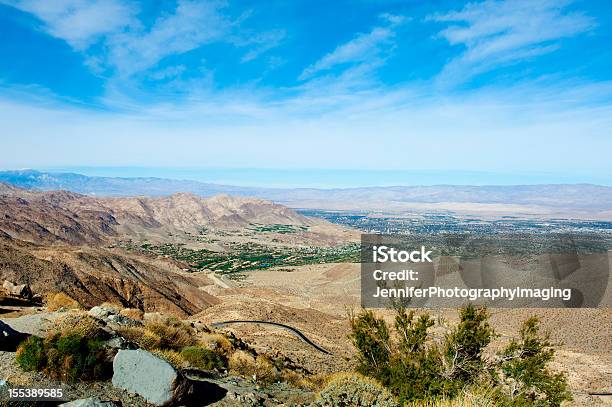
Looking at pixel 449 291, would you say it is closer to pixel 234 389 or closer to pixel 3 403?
pixel 234 389

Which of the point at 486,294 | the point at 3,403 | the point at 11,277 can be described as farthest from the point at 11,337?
the point at 486,294

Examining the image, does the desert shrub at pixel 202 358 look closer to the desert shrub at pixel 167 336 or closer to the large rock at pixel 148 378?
the desert shrub at pixel 167 336

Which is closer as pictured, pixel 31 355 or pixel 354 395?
pixel 31 355

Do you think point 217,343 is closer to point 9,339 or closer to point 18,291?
point 9,339

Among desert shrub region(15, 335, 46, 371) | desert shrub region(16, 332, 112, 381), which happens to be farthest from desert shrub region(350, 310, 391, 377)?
desert shrub region(15, 335, 46, 371)

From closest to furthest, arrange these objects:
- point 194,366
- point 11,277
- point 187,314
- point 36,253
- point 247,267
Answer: point 194,366 → point 11,277 → point 187,314 → point 36,253 → point 247,267

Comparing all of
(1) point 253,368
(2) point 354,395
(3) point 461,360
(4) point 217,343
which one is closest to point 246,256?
(4) point 217,343

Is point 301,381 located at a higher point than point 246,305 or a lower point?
higher
